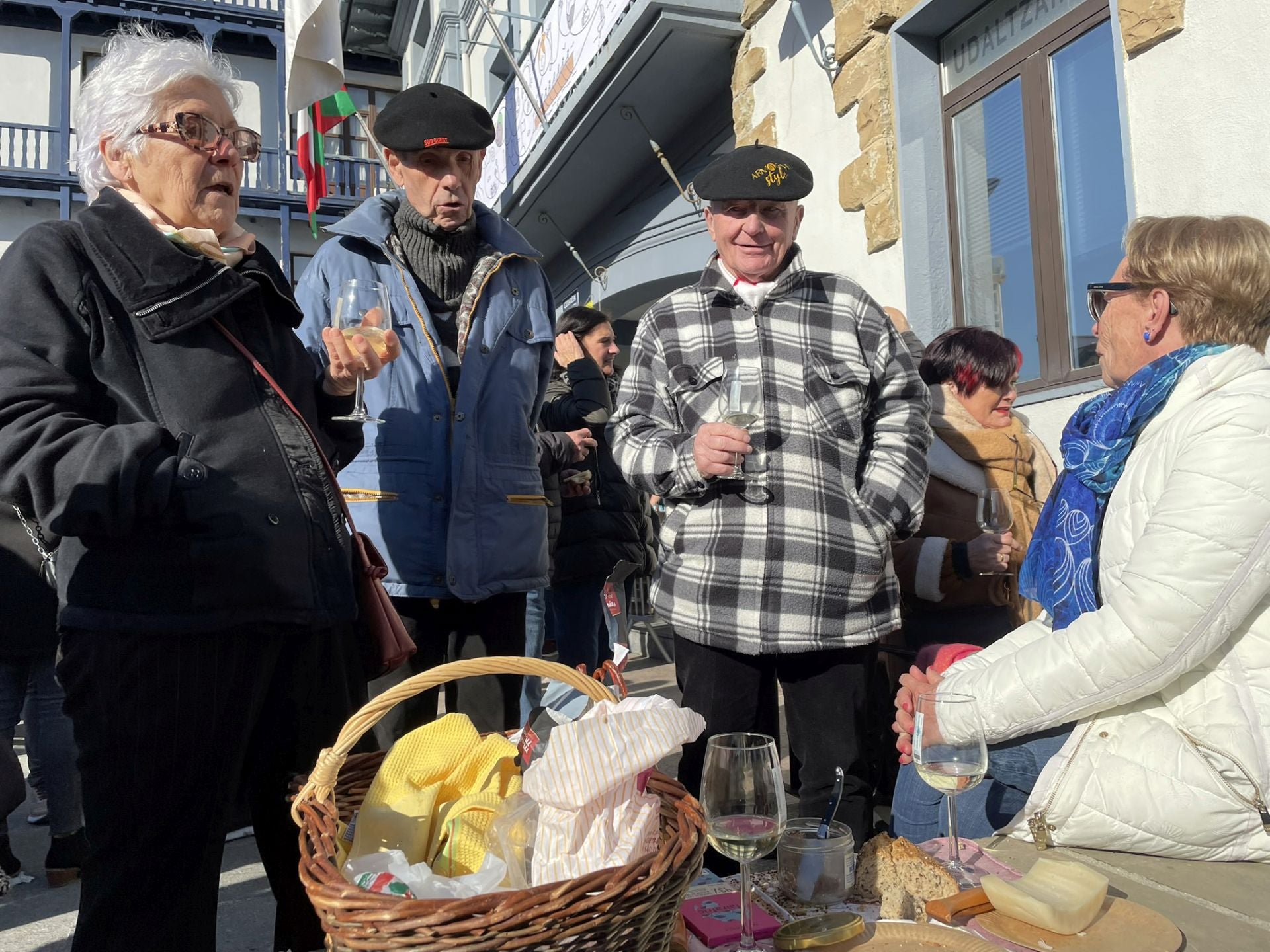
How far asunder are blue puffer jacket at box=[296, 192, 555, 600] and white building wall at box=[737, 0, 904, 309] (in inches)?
111

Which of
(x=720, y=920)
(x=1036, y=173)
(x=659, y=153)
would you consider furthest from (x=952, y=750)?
(x=659, y=153)

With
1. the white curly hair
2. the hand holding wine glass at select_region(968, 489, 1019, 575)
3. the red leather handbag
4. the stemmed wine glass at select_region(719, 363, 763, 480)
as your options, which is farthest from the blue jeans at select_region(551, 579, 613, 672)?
the white curly hair

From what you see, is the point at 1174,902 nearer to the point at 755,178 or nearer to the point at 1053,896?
the point at 1053,896

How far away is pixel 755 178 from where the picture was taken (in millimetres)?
2645

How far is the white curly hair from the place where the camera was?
6.17ft

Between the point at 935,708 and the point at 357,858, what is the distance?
97 centimetres

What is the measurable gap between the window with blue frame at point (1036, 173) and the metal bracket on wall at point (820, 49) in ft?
2.09

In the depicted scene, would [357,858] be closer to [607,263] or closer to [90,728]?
[90,728]

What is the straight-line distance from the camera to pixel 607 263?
30.7ft

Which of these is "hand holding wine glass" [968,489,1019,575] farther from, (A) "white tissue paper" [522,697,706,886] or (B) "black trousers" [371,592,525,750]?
(A) "white tissue paper" [522,697,706,886]

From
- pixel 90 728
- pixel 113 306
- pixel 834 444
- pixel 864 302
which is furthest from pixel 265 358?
pixel 864 302

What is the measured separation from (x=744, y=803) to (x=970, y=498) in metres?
2.29

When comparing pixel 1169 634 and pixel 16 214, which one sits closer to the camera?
pixel 1169 634

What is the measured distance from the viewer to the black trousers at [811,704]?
252 cm
